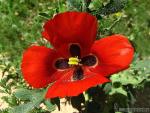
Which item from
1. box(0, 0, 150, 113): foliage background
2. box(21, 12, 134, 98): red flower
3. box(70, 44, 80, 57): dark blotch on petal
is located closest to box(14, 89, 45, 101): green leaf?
box(0, 0, 150, 113): foliage background

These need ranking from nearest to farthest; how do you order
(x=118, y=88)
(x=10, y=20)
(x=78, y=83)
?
(x=78, y=83)
(x=118, y=88)
(x=10, y=20)

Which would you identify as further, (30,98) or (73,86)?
(30,98)

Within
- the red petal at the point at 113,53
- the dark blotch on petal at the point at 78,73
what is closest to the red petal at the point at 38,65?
the dark blotch on petal at the point at 78,73

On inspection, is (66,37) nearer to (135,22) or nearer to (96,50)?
(96,50)

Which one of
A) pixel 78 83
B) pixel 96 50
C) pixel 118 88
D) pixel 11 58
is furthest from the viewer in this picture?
pixel 11 58

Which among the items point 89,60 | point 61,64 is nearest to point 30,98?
point 61,64

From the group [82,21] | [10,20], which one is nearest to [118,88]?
[82,21]

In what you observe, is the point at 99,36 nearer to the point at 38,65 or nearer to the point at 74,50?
the point at 74,50
